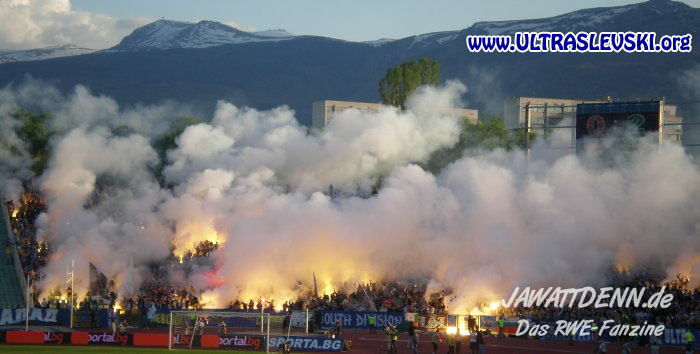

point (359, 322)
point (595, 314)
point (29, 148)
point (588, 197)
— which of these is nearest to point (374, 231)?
point (359, 322)

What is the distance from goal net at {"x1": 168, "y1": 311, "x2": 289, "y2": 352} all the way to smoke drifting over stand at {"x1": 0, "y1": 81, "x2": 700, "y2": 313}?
12627 millimetres

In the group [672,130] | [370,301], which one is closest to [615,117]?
[370,301]

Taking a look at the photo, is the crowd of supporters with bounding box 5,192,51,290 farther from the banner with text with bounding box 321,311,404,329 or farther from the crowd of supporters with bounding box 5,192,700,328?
the banner with text with bounding box 321,311,404,329

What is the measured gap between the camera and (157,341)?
5197cm

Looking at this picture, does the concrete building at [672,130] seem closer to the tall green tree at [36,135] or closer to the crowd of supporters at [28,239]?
the tall green tree at [36,135]

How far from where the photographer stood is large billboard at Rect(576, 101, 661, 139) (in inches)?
2717

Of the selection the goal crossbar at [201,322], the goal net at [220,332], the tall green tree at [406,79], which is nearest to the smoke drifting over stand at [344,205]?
the goal net at [220,332]

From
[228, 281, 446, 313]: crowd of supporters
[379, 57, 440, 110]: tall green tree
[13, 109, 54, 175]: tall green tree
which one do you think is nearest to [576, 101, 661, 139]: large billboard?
[228, 281, 446, 313]: crowd of supporters

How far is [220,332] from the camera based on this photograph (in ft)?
178

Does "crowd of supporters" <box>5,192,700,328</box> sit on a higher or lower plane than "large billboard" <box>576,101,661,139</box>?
lower

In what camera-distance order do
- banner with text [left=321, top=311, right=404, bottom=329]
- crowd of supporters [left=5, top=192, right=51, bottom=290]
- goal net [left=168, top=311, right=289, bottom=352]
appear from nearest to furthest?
goal net [left=168, top=311, right=289, bottom=352]
banner with text [left=321, top=311, right=404, bottom=329]
crowd of supporters [left=5, top=192, right=51, bottom=290]

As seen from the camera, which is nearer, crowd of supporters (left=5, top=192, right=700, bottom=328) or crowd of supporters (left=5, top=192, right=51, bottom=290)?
crowd of supporters (left=5, top=192, right=700, bottom=328)

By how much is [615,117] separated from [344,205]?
19861 mm

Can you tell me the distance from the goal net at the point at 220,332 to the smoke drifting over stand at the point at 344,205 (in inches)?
497
